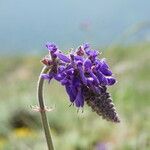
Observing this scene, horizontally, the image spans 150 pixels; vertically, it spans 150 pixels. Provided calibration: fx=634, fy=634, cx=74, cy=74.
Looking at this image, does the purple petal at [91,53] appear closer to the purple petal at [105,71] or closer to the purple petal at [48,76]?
the purple petal at [105,71]

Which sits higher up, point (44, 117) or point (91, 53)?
point (91, 53)

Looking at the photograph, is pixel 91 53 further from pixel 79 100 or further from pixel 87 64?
pixel 79 100

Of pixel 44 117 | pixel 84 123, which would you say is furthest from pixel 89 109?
pixel 44 117

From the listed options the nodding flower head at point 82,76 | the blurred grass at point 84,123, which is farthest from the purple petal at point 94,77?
the blurred grass at point 84,123

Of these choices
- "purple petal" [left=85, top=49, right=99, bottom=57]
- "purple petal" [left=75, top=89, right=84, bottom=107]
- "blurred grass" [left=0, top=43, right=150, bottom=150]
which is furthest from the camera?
"blurred grass" [left=0, top=43, right=150, bottom=150]

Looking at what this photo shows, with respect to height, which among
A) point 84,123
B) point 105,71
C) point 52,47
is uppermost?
point 84,123

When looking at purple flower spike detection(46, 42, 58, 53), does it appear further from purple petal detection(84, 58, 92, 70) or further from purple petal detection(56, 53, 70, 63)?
purple petal detection(84, 58, 92, 70)

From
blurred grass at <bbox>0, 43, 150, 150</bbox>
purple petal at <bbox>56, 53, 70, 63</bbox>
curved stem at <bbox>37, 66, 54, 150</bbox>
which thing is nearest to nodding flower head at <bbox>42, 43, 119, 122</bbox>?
purple petal at <bbox>56, 53, 70, 63</bbox>

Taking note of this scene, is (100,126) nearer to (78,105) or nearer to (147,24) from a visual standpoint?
(147,24)

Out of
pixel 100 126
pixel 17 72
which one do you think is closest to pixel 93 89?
pixel 100 126
